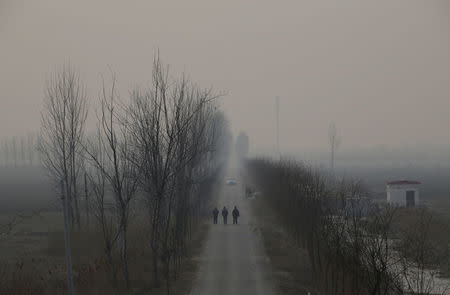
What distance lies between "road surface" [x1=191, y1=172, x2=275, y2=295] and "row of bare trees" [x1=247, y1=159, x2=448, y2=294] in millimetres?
2017

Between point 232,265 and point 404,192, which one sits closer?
point 232,265

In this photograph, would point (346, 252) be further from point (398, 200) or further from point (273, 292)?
point (398, 200)

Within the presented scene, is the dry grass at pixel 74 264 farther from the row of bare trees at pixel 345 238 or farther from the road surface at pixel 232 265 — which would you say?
the row of bare trees at pixel 345 238

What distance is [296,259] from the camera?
2155cm

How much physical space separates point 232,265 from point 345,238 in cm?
736

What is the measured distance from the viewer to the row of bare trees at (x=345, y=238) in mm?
11992

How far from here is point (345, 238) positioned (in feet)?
46.7

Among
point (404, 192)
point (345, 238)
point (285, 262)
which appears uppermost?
point (345, 238)

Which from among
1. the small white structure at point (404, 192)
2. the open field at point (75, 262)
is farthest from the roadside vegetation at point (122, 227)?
the small white structure at point (404, 192)

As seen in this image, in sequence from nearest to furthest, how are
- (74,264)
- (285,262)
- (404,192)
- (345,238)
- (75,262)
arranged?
(345,238) → (74,264) → (75,262) → (285,262) → (404,192)

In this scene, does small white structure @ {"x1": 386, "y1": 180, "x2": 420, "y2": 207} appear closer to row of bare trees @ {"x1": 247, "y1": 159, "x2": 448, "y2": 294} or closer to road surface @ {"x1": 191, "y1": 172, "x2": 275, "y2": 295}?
row of bare trees @ {"x1": 247, "y1": 159, "x2": 448, "y2": 294}

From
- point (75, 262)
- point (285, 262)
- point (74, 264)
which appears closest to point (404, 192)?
point (285, 262)

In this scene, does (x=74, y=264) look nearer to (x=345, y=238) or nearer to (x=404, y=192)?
(x=345, y=238)

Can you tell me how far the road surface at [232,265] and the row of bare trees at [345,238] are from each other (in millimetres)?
2017
